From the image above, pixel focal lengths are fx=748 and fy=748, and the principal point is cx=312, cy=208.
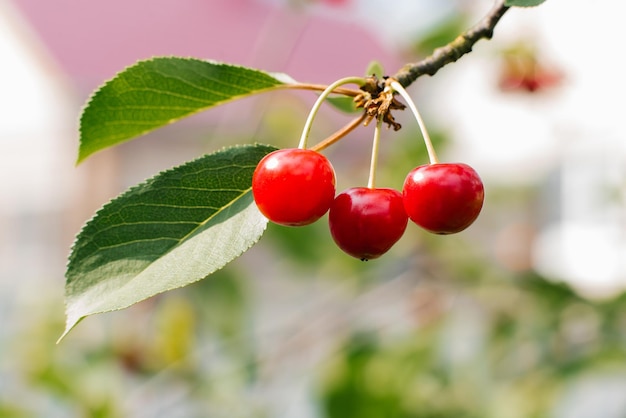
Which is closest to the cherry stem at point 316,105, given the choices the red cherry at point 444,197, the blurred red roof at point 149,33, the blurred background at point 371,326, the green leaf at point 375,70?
the green leaf at point 375,70

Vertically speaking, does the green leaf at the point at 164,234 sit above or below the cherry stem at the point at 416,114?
below

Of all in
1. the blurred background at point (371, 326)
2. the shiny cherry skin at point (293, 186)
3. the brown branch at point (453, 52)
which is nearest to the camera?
the shiny cherry skin at point (293, 186)

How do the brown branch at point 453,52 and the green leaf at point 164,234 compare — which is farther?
the brown branch at point 453,52

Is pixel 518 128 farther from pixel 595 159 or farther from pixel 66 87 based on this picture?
pixel 66 87

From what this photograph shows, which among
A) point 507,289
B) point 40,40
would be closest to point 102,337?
point 507,289

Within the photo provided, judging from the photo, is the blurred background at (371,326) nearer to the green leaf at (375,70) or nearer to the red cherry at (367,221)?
the green leaf at (375,70)

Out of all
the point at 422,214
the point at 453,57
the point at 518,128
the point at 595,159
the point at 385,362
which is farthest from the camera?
the point at 518,128

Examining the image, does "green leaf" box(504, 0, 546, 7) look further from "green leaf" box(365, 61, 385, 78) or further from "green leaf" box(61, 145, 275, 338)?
"green leaf" box(61, 145, 275, 338)
